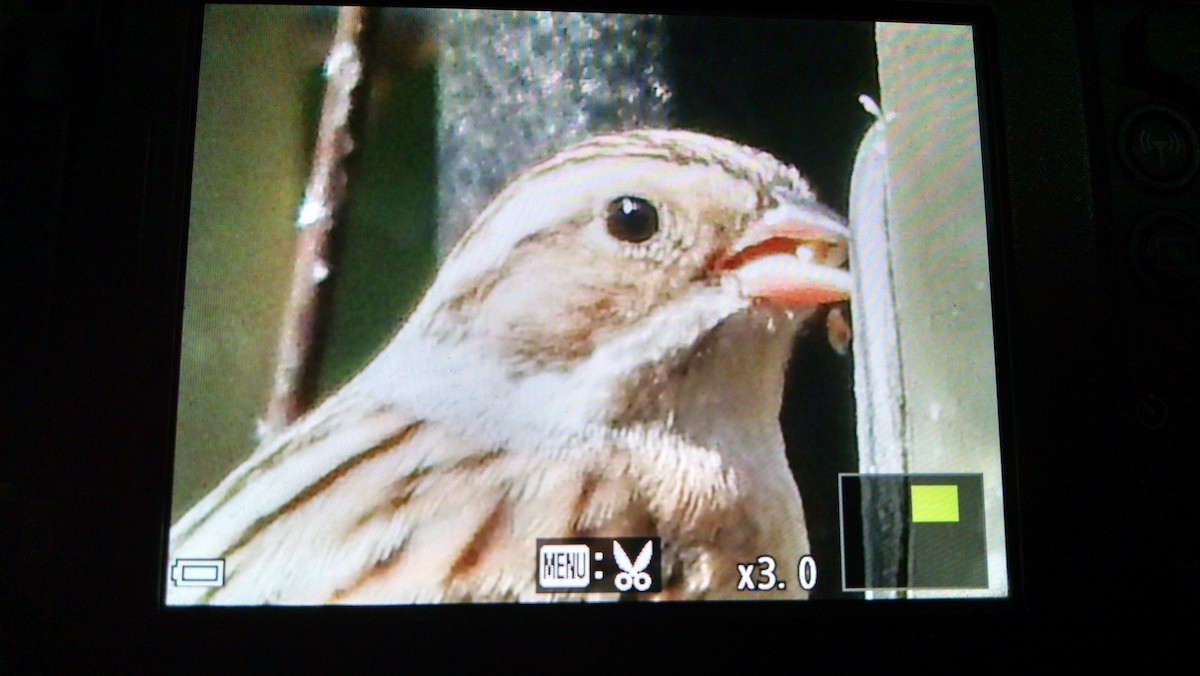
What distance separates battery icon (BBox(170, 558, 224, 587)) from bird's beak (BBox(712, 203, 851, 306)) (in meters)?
0.30

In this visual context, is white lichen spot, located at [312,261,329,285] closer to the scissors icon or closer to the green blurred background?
the green blurred background

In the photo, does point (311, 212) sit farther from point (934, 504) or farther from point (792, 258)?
point (934, 504)

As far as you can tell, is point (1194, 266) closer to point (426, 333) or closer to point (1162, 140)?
point (1162, 140)

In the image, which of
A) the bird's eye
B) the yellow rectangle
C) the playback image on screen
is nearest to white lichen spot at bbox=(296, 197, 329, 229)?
the playback image on screen

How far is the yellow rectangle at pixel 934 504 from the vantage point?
0.46 m

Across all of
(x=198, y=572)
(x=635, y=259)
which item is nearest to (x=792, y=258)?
(x=635, y=259)

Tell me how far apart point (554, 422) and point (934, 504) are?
0.21 metres

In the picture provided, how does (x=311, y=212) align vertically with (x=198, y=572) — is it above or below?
above

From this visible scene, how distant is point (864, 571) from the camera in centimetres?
46

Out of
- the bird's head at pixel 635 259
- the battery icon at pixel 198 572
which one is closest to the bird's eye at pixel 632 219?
the bird's head at pixel 635 259

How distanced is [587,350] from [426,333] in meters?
0.09

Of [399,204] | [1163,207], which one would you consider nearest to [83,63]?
[399,204]

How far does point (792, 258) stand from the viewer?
47 cm

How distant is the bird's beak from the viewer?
0.47 metres
